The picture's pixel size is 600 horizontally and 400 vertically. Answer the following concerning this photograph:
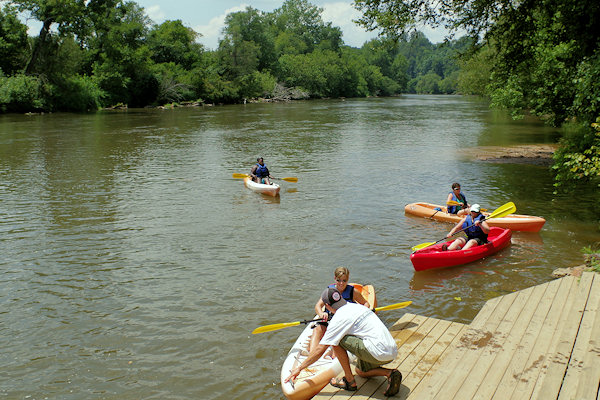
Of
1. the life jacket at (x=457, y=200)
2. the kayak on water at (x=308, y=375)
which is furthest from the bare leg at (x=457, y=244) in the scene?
the kayak on water at (x=308, y=375)

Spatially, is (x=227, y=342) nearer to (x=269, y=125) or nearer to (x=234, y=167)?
(x=234, y=167)

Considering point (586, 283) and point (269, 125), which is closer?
point (586, 283)

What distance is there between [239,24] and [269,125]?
50.0m

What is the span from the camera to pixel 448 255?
1009 centimetres

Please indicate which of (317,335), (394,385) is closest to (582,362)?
(394,385)

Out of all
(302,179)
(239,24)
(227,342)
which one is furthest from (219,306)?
(239,24)

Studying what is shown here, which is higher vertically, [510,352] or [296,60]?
[296,60]

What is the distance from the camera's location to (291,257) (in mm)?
10859

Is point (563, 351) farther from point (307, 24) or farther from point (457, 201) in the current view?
point (307, 24)

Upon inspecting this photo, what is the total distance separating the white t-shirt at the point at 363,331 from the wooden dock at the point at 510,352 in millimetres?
511

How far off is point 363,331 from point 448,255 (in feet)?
17.9

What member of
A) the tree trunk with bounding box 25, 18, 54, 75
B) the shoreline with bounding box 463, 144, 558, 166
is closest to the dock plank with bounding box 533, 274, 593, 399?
the shoreline with bounding box 463, 144, 558, 166

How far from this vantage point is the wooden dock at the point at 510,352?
4840 mm

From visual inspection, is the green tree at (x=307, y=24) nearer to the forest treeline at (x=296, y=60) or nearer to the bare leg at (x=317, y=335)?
the forest treeline at (x=296, y=60)
